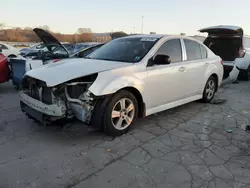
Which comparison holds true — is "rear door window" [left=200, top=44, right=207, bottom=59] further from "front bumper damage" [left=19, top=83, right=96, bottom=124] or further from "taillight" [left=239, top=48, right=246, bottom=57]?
"taillight" [left=239, top=48, right=246, bottom=57]

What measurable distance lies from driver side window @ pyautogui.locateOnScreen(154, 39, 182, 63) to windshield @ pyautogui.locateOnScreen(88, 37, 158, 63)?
0.21m

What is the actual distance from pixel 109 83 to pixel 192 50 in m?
2.60

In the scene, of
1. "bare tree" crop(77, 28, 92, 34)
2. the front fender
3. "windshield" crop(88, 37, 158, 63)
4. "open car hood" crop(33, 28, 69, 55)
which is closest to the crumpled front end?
the front fender

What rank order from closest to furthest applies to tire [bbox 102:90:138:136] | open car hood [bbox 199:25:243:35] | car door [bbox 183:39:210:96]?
tire [bbox 102:90:138:136] → car door [bbox 183:39:210:96] → open car hood [bbox 199:25:243:35]

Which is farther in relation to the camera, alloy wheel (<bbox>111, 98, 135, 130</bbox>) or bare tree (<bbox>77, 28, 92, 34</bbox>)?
bare tree (<bbox>77, 28, 92, 34</bbox>)

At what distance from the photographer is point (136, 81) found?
3.88m

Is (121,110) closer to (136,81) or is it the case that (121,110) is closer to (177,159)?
(136,81)

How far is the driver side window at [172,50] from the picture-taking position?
176 inches

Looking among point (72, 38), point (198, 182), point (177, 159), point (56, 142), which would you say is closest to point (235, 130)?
point (177, 159)

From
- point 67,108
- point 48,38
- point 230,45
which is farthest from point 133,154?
point 230,45

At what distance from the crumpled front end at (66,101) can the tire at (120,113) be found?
0.28 metres

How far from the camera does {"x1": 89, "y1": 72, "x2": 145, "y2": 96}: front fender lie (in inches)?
133

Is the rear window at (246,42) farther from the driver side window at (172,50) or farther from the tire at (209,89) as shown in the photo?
the driver side window at (172,50)

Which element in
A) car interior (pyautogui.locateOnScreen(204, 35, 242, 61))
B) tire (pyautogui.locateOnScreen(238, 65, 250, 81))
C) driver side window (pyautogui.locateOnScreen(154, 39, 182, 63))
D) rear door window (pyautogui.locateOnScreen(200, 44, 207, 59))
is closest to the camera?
driver side window (pyautogui.locateOnScreen(154, 39, 182, 63))
